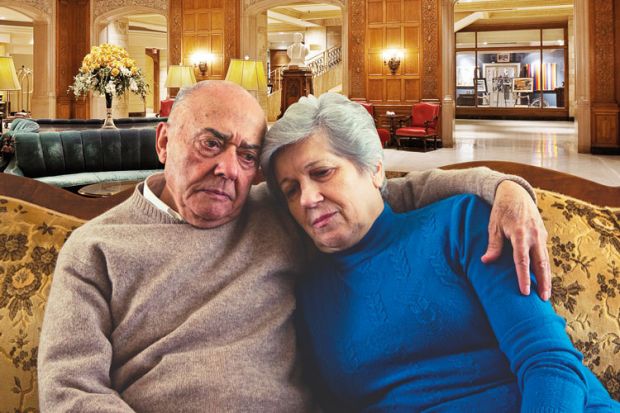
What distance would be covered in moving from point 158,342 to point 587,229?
0.95 meters

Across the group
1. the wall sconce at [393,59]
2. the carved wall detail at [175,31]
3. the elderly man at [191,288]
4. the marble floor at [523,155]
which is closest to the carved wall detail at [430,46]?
the wall sconce at [393,59]

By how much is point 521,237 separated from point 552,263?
0.26m

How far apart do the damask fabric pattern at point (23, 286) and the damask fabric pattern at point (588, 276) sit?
1.08m

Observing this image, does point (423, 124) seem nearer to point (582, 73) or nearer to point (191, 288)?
point (582, 73)

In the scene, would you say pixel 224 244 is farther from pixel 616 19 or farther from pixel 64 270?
pixel 616 19

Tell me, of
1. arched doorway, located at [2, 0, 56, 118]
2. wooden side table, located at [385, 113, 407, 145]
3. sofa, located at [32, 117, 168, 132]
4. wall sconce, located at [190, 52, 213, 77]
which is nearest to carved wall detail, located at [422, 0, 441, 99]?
wooden side table, located at [385, 113, 407, 145]

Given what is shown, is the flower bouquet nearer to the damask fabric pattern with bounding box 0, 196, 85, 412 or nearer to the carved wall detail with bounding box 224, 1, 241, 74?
the damask fabric pattern with bounding box 0, 196, 85, 412

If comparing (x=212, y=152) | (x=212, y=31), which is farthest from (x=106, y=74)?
(x=212, y=31)

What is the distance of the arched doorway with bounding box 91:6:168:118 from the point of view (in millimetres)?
15039

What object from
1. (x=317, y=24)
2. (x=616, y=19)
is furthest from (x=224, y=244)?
(x=317, y=24)

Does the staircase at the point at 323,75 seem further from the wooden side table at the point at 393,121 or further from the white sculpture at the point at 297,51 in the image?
the wooden side table at the point at 393,121

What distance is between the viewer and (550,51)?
69.8ft

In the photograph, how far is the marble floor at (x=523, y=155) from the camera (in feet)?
28.3

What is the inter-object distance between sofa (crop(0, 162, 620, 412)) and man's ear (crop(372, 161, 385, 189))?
0.29 metres
